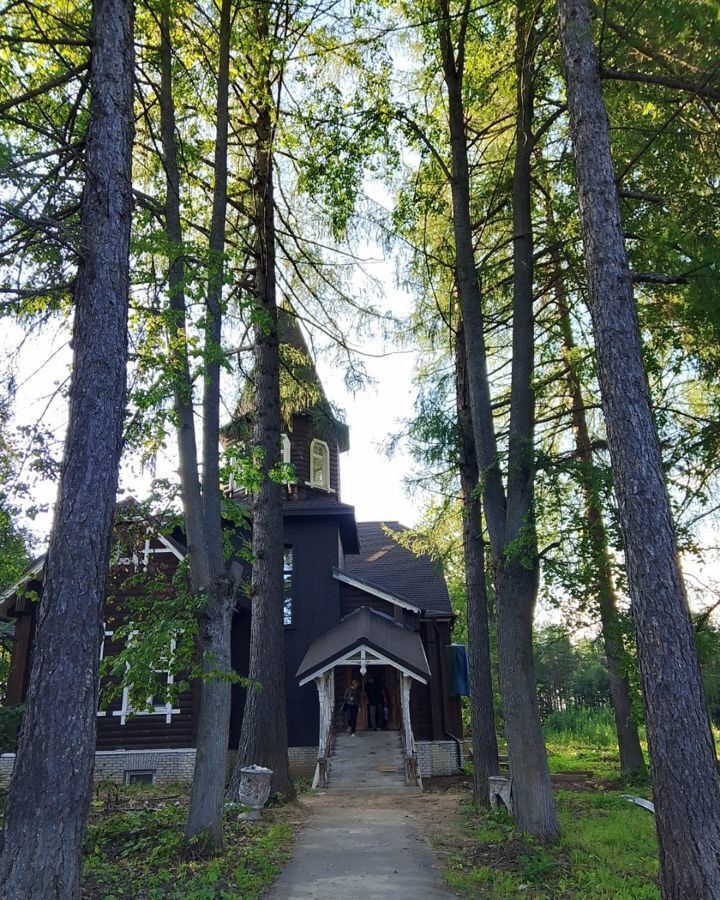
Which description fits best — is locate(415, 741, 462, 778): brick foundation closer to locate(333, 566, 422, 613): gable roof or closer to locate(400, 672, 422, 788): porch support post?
locate(400, 672, 422, 788): porch support post

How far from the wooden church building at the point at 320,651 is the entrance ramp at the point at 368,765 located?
0.17 m

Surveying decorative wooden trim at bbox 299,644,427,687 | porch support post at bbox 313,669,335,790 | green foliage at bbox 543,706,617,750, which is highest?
decorative wooden trim at bbox 299,644,427,687

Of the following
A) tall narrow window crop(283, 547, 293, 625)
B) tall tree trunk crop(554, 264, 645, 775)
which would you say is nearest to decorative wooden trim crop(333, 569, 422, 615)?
tall narrow window crop(283, 547, 293, 625)

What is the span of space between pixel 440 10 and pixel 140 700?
10.5 meters

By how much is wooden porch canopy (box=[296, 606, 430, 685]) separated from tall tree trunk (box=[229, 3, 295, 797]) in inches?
145

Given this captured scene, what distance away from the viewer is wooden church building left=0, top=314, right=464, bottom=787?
1559 centimetres

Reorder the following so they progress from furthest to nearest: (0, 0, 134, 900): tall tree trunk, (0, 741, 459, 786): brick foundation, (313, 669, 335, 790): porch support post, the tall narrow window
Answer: the tall narrow window < (0, 741, 459, 786): brick foundation < (313, 669, 335, 790): porch support post < (0, 0, 134, 900): tall tree trunk

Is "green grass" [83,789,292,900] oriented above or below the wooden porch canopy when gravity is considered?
below

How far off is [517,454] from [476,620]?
3.67 meters

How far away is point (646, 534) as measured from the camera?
18.4ft

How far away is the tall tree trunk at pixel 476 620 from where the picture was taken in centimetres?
1107

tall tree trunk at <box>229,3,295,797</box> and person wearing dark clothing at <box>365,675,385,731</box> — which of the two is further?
person wearing dark clothing at <box>365,675,385,731</box>

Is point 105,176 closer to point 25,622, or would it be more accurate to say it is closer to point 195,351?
point 195,351

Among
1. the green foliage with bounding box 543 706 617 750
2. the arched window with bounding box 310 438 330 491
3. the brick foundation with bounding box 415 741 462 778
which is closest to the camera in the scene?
the brick foundation with bounding box 415 741 462 778
